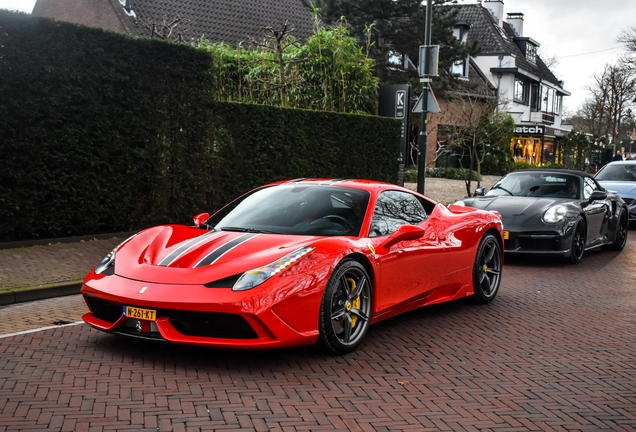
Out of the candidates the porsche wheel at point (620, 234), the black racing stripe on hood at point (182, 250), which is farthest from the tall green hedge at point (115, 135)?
the porsche wheel at point (620, 234)

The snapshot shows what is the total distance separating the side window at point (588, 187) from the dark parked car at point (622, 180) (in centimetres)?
579

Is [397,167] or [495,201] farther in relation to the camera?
[397,167]

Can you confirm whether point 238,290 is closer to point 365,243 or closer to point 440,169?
point 365,243

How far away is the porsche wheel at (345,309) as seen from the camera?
17.6 feet

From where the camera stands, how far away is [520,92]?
5288 centimetres

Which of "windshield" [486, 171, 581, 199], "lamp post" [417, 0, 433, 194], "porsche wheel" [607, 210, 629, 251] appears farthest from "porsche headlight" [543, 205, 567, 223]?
"lamp post" [417, 0, 433, 194]

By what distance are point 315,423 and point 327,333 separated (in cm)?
126

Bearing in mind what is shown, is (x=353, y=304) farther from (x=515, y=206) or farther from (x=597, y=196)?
(x=597, y=196)

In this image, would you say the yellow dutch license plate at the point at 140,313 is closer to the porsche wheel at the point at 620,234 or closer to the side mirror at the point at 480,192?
the side mirror at the point at 480,192

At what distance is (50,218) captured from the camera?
1120 cm

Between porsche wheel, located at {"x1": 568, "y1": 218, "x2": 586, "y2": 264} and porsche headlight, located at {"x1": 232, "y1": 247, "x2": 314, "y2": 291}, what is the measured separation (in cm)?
702

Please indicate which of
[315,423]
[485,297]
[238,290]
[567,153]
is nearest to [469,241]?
[485,297]

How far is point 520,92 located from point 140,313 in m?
51.1

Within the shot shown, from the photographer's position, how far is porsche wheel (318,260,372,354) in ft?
17.6
